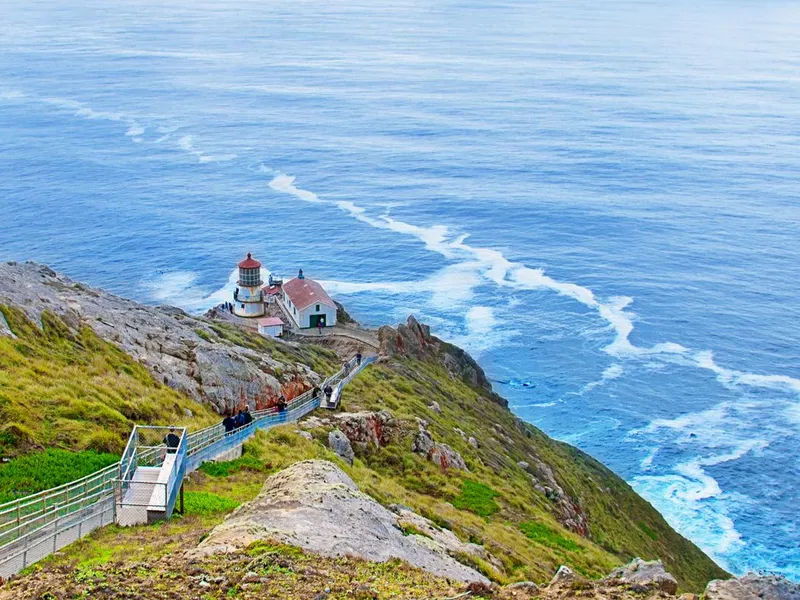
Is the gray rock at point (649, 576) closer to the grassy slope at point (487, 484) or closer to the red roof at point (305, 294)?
the grassy slope at point (487, 484)

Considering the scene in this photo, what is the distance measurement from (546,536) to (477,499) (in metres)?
3.20

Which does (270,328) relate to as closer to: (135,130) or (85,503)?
(85,503)

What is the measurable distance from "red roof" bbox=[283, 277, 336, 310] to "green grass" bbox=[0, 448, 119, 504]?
41.9 m

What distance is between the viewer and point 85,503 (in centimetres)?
2289

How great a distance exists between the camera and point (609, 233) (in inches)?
4370

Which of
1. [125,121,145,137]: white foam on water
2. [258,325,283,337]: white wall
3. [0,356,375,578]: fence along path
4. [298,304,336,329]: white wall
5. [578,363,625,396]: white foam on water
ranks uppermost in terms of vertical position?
[125,121,145,137]: white foam on water

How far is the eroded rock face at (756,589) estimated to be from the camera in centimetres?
1977

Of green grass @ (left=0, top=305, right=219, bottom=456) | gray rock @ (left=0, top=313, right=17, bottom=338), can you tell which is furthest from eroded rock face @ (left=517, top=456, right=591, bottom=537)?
gray rock @ (left=0, top=313, right=17, bottom=338)

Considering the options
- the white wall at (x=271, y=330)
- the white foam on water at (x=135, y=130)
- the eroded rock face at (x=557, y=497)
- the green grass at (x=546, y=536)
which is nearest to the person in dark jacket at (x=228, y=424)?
the green grass at (x=546, y=536)

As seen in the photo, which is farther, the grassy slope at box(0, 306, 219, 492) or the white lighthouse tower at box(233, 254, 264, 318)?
the white lighthouse tower at box(233, 254, 264, 318)

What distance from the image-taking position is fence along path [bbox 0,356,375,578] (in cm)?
2031

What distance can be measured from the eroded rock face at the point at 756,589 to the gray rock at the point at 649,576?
94cm

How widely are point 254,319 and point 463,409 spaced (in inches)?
751

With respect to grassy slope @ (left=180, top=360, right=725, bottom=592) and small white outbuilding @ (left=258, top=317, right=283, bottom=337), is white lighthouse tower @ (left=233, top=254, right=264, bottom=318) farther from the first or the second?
grassy slope @ (left=180, top=360, right=725, bottom=592)
